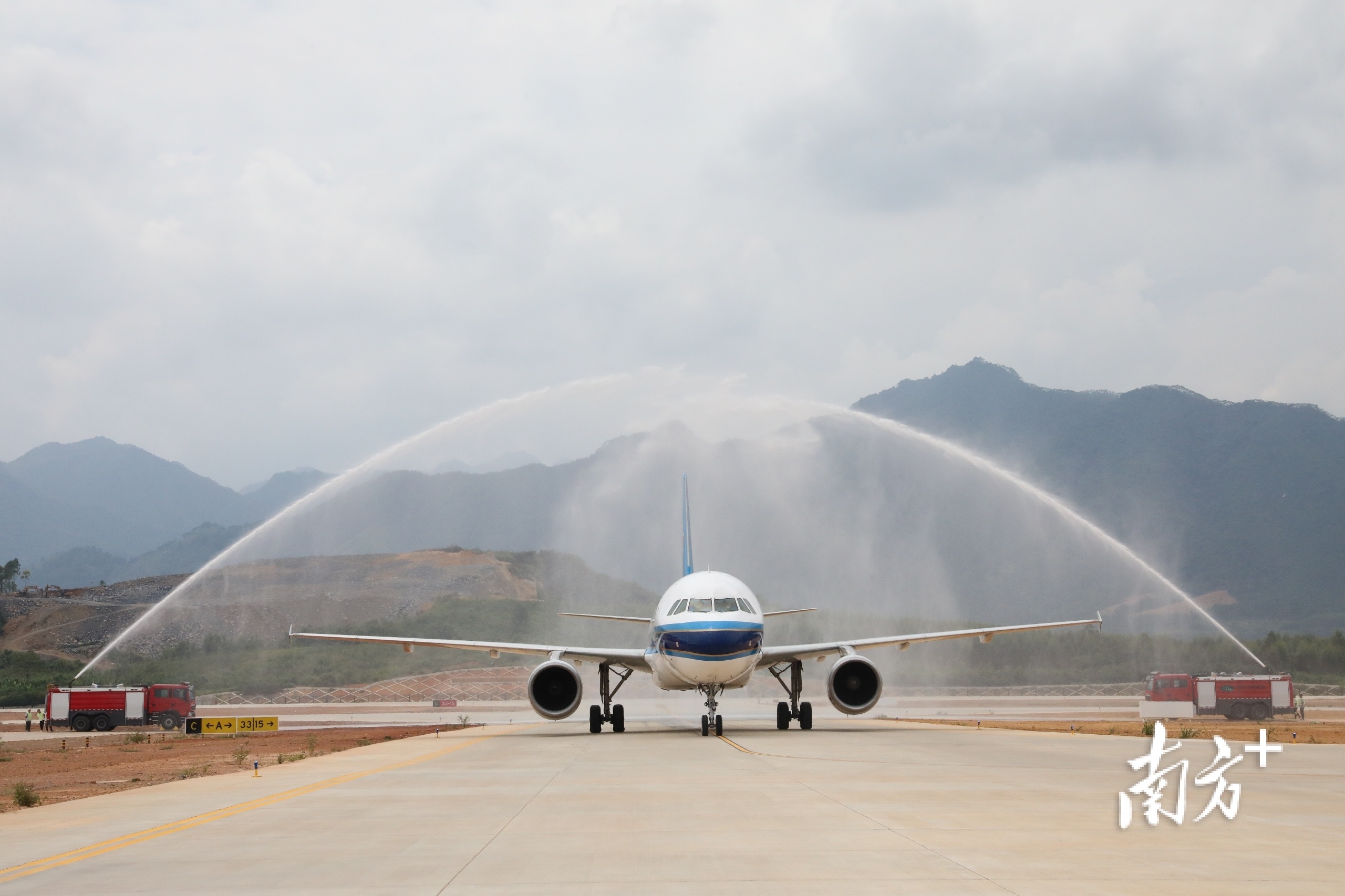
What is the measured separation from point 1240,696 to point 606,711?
91.5 ft

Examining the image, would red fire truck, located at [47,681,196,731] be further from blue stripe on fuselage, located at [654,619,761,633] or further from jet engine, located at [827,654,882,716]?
jet engine, located at [827,654,882,716]

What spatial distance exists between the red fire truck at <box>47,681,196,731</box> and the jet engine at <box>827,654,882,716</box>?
32.9 metres

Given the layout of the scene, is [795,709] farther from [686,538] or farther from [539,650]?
[686,538]

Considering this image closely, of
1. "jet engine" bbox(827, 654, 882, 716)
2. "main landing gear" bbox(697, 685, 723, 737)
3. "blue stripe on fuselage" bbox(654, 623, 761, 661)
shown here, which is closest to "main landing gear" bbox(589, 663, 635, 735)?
"main landing gear" bbox(697, 685, 723, 737)

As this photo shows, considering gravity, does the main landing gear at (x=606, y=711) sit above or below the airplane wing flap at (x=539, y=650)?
below

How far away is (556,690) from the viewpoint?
108 ft

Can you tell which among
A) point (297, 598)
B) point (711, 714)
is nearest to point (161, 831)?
point (711, 714)

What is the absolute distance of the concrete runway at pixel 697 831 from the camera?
30.9 feet

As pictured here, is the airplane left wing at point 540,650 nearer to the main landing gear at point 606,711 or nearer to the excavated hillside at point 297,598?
the main landing gear at point 606,711

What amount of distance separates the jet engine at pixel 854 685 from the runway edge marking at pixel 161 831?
13.4 meters

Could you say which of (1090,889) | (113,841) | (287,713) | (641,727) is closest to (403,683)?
(287,713)

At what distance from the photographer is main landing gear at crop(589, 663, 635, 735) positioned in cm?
3478

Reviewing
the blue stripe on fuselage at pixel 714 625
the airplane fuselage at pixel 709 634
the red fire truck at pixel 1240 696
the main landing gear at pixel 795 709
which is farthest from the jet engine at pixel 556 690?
the red fire truck at pixel 1240 696

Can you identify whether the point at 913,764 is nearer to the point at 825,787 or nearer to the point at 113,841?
the point at 825,787
